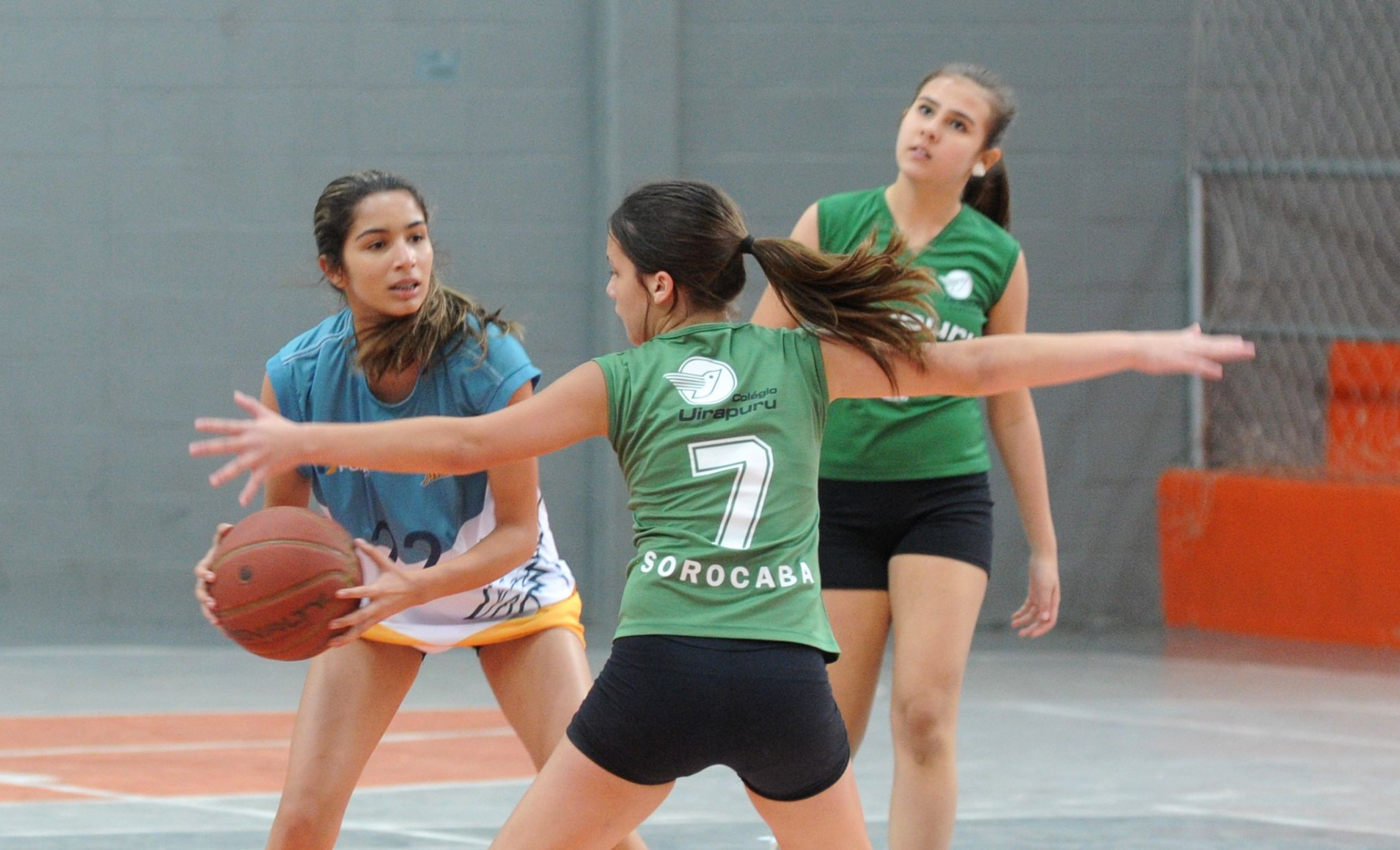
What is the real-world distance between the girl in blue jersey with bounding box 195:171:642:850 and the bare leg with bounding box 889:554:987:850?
75 centimetres

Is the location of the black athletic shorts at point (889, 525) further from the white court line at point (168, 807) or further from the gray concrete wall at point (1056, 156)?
the gray concrete wall at point (1056, 156)

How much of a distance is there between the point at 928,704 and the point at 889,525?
43 cm

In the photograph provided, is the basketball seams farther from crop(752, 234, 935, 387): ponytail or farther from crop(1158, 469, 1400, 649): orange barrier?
crop(1158, 469, 1400, 649): orange barrier

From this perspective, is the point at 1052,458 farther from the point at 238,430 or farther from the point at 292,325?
the point at 238,430

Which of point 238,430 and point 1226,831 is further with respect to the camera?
point 1226,831

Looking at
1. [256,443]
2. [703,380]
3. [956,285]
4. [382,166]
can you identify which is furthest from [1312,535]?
[256,443]

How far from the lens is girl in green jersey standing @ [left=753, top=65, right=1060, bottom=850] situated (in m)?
4.09

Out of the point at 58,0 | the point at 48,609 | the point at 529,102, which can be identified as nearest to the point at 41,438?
the point at 48,609

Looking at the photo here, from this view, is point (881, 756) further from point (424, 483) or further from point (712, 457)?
point (712, 457)

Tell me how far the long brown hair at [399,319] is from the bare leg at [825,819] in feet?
3.61

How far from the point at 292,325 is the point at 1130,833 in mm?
4907

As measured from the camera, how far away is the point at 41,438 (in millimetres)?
8664

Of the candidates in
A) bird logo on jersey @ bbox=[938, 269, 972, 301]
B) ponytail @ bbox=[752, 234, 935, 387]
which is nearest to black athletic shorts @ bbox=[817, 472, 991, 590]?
bird logo on jersey @ bbox=[938, 269, 972, 301]

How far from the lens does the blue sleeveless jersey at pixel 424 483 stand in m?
3.58
